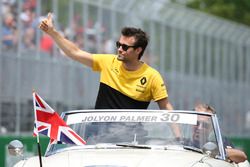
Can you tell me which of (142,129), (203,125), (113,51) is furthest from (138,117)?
(113,51)

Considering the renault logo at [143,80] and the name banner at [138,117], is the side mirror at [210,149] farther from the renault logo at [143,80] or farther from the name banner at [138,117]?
the renault logo at [143,80]

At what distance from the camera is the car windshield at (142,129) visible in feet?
35.9

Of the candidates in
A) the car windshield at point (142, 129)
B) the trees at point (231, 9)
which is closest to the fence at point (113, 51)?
the trees at point (231, 9)

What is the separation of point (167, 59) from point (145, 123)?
20926 millimetres

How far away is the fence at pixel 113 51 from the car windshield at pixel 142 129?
9939 mm

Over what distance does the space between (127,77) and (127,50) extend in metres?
0.30

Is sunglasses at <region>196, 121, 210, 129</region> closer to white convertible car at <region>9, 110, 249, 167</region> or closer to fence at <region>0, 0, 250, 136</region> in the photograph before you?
white convertible car at <region>9, 110, 249, 167</region>

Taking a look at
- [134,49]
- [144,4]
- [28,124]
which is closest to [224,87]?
[144,4]

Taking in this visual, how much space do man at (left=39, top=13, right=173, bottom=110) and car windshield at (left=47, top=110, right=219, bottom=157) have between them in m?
0.77

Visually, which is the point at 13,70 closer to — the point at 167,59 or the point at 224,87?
the point at 167,59

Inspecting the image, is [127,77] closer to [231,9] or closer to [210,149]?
[210,149]

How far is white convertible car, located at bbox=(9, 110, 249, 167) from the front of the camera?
10188 millimetres

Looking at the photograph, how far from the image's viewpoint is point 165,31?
32219 millimetres

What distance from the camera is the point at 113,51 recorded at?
27094 millimetres
